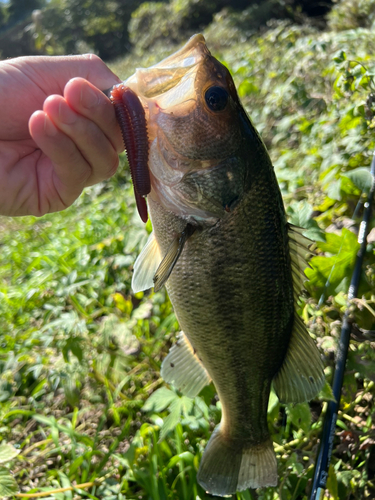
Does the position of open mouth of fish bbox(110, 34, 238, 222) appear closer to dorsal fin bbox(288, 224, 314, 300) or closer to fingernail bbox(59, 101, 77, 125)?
fingernail bbox(59, 101, 77, 125)

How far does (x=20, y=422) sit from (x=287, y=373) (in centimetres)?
243

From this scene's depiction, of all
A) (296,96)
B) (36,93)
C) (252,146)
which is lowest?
(296,96)

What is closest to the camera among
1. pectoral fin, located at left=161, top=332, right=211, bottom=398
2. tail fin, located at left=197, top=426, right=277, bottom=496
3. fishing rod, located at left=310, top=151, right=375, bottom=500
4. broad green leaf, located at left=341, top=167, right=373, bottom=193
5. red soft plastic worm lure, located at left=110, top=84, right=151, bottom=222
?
red soft plastic worm lure, located at left=110, top=84, right=151, bottom=222

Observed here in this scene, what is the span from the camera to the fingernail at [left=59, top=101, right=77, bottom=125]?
4.41 feet

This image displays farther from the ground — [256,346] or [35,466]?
[256,346]

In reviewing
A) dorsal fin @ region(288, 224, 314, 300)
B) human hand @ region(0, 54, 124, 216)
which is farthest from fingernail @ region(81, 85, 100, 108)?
dorsal fin @ region(288, 224, 314, 300)

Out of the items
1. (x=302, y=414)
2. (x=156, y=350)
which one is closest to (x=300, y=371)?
(x=302, y=414)

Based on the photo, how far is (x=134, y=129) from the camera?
51.6 inches

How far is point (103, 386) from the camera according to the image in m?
2.91

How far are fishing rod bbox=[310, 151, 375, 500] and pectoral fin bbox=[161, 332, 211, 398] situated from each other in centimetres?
57

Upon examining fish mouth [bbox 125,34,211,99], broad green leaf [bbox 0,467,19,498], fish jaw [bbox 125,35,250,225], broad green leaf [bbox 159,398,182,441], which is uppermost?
fish mouth [bbox 125,34,211,99]

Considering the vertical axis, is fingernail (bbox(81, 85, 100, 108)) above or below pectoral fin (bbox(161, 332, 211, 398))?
above

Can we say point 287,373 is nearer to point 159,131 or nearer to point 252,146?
point 252,146

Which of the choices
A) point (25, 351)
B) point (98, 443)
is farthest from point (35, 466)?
point (25, 351)
